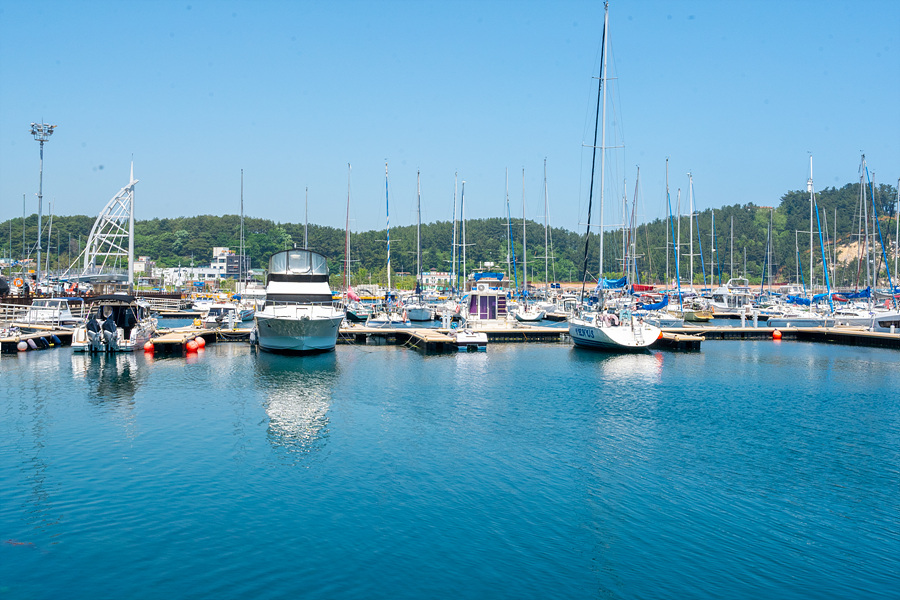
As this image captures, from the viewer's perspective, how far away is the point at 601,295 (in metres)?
53.8

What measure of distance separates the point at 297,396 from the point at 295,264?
2018 cm

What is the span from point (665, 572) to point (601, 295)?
1570 inches

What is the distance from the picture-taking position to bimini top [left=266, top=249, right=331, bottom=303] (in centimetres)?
5112

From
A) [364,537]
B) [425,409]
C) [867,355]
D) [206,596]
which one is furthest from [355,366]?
[867,355]

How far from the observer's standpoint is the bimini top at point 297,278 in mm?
51125

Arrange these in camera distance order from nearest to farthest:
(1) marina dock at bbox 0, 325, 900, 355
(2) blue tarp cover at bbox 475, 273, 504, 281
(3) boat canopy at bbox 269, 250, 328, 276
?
(1) marina dock at bbox 0, 325, 900, 355 < (3) boat canopy at bbox 269, 250, 328, 276 < (2) blue tarp cover at bbox 475, 273, 504, 281

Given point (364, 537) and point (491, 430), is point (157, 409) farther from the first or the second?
point (364, 537)

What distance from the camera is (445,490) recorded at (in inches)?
789

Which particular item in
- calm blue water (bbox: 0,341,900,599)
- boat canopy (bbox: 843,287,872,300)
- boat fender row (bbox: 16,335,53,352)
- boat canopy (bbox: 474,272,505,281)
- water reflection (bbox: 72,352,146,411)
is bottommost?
calm blue water (bbox: 0,341,900,599)

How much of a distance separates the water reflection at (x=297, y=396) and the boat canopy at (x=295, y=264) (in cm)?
646

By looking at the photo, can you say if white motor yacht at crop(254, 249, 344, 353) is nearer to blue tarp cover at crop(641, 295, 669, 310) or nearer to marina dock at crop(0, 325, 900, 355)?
marina dock at crop(0, 325, 900, 355)

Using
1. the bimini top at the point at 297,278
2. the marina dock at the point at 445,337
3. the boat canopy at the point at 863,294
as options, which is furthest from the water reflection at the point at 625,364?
the boat canopy at the point at 863,294

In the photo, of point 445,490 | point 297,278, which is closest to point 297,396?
point 445,490

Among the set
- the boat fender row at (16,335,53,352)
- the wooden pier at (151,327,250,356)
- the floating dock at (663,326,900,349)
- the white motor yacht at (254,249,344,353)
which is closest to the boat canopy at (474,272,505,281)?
the floating dock at (663,326,900,349)
